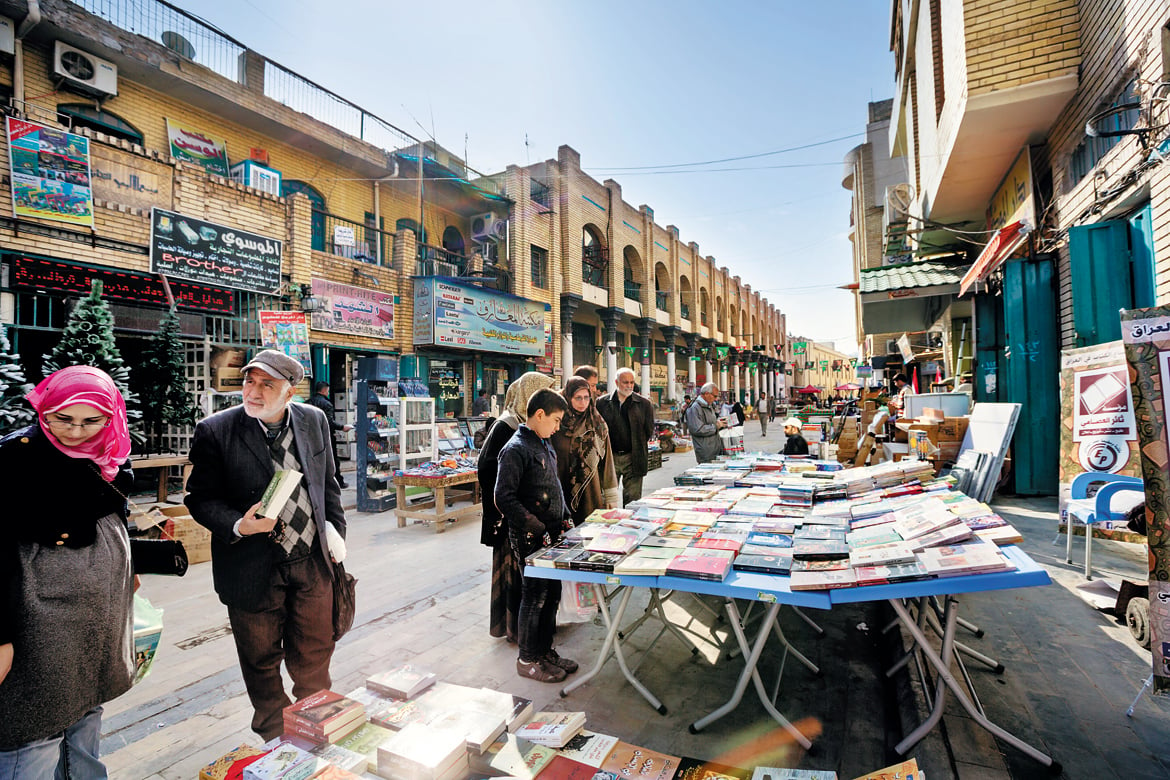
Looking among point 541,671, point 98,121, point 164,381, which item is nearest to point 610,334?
point 164,381

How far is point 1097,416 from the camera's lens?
15.8 ft

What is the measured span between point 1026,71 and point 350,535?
378 inches

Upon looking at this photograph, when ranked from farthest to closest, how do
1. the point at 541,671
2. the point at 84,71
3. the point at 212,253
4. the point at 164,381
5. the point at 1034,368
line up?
1. the point at 212,253
2. the point at 84,71
3. the point at 164,381
4. the point at 1034,368
5. the point at 541,671

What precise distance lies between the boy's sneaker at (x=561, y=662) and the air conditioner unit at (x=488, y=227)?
14.9 m

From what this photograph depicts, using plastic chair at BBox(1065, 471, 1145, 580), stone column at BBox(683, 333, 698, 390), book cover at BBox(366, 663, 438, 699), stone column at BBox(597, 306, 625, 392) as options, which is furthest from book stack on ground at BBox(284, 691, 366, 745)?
stone column at BBox(683, 333, 698, 390)

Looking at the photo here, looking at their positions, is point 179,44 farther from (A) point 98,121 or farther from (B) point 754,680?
(B) point 754,680

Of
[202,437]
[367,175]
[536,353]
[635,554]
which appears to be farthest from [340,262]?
[635,554]

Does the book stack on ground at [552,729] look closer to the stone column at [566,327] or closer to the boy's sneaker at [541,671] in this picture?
the boy's sneaker at [541,671]

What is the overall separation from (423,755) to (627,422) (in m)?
4.60

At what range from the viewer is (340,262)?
11367 mm

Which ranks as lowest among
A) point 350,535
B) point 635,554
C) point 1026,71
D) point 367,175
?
point 350,535

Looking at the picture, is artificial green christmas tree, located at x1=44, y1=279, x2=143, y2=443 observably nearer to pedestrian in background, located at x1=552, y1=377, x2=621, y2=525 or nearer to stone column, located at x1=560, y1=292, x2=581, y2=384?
pedestrian in background, located at x1=552, y1=377, x2=621, y2=525

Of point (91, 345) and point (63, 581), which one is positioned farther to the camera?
point (91, 345)

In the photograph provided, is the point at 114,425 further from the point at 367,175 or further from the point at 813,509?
the point at 367,175
